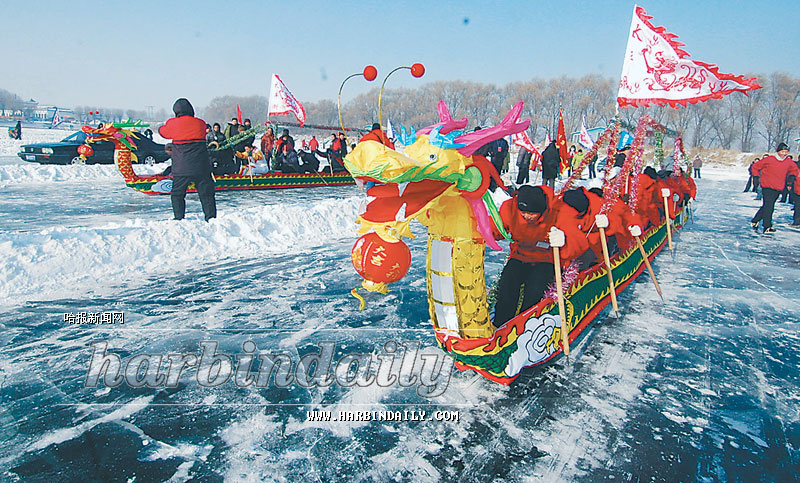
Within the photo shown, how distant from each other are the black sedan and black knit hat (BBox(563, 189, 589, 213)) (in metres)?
17.2

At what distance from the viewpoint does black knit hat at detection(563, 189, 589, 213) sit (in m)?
3.95

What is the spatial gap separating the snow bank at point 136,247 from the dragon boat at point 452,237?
4.21m

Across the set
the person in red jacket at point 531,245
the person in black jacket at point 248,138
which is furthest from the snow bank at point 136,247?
the person in black jacket at point 248,138

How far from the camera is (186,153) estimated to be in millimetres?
7281

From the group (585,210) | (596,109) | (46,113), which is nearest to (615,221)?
(585,210)

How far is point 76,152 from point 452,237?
18546mm

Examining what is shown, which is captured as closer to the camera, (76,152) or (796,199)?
(796,199)

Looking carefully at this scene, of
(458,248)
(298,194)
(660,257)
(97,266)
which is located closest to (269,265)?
(97,266)

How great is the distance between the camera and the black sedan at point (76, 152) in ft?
53.0

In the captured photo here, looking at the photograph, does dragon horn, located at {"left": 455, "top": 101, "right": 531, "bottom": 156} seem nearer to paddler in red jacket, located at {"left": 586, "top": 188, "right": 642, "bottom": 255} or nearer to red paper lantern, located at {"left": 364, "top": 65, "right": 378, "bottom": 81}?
red paper lantern, located at {"left": 364, "top": 65, "right": 378, "bottom": 81}

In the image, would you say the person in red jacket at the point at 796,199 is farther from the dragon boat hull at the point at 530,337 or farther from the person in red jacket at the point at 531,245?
the person in red jacket at the point at 531,245

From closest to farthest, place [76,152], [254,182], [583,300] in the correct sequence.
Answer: [583,300], [254,182], [76,152]

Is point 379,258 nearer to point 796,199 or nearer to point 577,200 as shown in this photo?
point 577,200

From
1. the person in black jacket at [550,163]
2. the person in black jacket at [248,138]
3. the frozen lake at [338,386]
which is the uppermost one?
the person in black jacket at [248,138]
